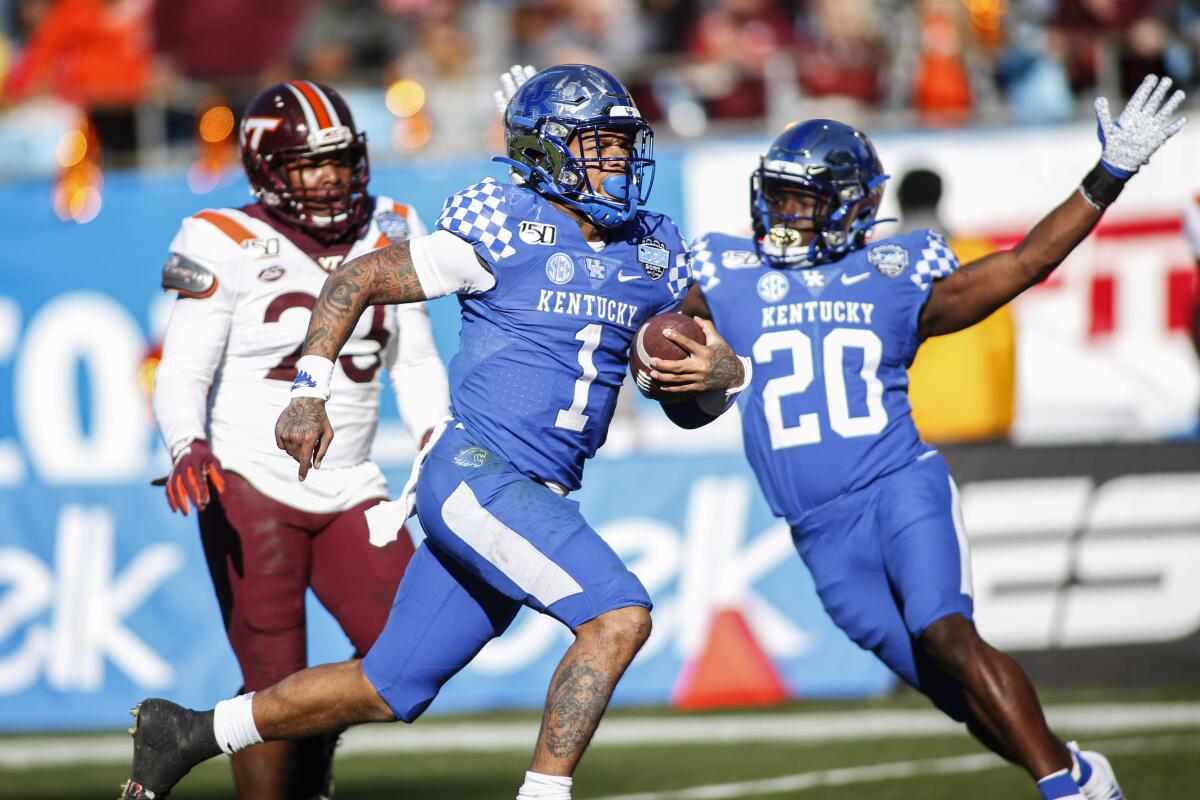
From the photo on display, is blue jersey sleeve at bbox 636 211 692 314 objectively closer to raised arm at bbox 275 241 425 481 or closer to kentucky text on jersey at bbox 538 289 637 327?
kentucky text on jersey at bbox 538 289 637 327

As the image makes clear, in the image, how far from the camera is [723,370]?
447 cm

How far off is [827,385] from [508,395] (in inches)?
44.7

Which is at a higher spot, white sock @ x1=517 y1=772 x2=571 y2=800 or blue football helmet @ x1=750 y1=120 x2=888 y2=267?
blue football helmet @ x1=750 y1=120 x2=888 y2=267

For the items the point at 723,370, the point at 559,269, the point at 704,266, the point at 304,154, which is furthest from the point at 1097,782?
the point at 304,154

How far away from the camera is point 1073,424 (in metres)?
9.44

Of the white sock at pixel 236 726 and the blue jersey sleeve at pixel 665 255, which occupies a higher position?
the blue jersey sleeve at pixel 665 255

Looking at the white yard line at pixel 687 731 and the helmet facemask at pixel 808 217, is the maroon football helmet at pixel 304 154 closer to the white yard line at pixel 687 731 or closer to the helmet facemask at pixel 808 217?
the helmet facemask at pixel 808 217

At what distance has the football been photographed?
14.3ft

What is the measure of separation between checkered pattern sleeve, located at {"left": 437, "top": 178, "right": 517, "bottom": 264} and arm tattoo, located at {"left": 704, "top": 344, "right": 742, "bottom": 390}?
626 mm

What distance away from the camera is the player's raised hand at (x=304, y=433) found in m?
Answer: 4.10

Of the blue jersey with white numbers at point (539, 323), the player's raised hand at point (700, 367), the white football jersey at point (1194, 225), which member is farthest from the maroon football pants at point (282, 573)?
the white football jersey at point (1194, 225)

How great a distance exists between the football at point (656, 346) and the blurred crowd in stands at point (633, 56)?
18.3ft

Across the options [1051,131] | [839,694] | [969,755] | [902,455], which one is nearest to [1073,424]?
[1051,131]

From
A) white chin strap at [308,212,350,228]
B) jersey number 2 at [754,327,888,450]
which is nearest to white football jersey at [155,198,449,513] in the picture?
white chin strap at [308,212,350,228]
